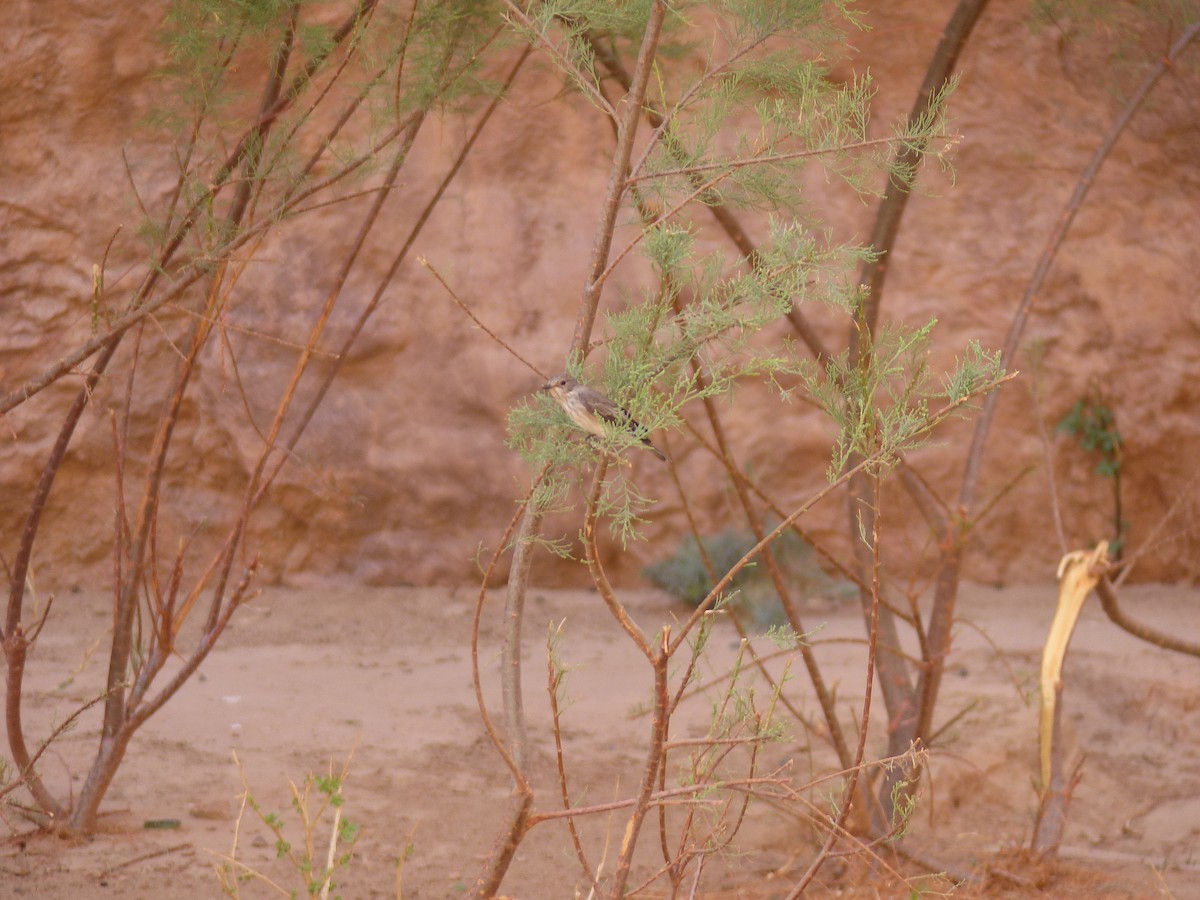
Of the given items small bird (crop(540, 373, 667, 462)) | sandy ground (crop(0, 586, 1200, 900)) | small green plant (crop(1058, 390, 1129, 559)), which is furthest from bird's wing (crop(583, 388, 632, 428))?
small green plant (crop(1058, 390, 1129, 559))

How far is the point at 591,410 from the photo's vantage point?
1.85 m

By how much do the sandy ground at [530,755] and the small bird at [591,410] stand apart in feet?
2.15

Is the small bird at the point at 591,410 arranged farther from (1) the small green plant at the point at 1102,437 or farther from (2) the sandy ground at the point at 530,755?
(1) the small green plant at the point at 1102,437

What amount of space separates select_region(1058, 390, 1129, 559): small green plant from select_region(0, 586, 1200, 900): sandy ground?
489 millimetres

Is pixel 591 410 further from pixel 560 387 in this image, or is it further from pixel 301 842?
pixel 301 842

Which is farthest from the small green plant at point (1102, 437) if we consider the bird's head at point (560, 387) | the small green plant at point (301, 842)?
the bird's head at point (560, 387)

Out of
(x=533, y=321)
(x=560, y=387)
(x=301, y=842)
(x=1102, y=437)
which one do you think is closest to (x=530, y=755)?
(x=301, y=842)

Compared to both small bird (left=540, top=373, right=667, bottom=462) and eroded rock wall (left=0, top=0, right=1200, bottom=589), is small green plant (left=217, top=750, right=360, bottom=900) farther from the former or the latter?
eroded rock wall (left=0, top=0, right=1200, bottom=589)

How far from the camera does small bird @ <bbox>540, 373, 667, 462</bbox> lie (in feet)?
5.96

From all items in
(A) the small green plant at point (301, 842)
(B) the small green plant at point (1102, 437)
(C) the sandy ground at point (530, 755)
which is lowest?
(C) the sandy ground at point (530, 755)

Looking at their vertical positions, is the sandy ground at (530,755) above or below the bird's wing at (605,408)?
below

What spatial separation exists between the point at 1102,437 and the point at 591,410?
591 cm

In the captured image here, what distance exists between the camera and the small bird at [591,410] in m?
1.82

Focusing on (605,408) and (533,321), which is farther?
(533,321)
